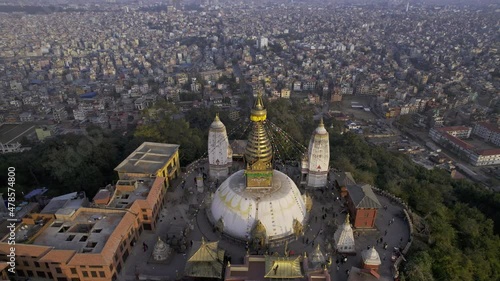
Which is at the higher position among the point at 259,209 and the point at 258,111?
the point at 258,111

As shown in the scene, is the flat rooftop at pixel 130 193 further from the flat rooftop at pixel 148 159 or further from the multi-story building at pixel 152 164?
the flat rooftop at pixel 148 159

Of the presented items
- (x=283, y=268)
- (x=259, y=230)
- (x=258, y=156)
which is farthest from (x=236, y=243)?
(x=258, y=156)

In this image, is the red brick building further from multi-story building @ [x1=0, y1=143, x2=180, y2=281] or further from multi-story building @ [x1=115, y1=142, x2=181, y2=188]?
multi-story building @ [x1=115, y1=142, x2=181, y2=188]

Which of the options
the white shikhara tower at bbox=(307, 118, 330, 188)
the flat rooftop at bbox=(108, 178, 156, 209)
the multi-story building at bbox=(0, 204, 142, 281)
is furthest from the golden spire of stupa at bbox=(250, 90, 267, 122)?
the flat rooftop at bbox=(108, 178, 156, 209)

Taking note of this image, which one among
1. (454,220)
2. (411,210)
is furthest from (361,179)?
(454,220)

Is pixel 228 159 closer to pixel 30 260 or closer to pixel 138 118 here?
pixel 30 260

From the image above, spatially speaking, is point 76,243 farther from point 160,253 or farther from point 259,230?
point 259,230
